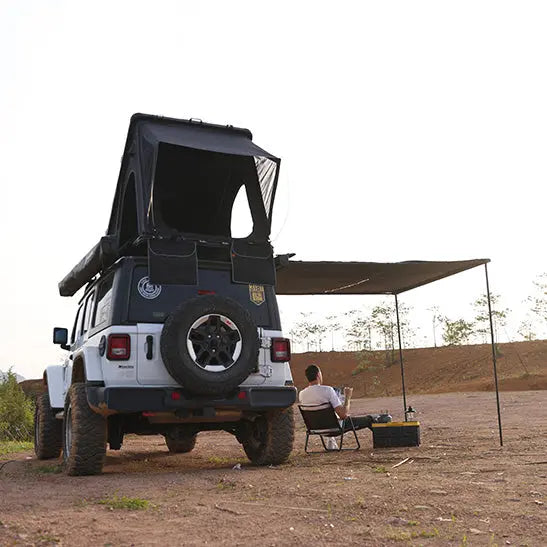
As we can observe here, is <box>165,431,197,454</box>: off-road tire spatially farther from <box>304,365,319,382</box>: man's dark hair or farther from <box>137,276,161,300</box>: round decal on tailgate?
<box>137,276,161,300</box>: round decal on tailgate

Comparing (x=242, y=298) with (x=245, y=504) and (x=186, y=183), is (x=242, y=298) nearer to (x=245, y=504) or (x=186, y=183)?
(x=186, y=183)

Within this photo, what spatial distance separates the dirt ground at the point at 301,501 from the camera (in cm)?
375

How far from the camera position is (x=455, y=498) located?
475 cm

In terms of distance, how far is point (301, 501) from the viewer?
4.79 m

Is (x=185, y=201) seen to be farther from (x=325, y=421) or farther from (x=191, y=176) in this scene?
(x=325, y=421)

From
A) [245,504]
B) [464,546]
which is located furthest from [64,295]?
[464,546]

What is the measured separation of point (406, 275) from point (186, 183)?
3.72 meters

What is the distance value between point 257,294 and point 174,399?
1349 millimetres

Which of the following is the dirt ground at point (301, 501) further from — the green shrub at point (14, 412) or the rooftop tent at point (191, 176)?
the green shrub at point (14, 412)

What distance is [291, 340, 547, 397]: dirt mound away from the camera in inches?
1438

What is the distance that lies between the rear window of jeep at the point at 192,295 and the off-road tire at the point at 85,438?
3.11ft

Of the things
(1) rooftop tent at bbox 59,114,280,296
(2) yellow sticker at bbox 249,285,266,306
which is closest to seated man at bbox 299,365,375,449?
(2) yellow sticker at bbox 249,285,266,306

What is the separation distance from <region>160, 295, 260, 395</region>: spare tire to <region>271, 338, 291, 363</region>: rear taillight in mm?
329

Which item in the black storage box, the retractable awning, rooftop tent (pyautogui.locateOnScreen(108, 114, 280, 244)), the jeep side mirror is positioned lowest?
the black storage box
